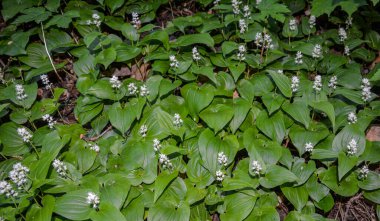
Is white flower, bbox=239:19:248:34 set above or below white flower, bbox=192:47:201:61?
above

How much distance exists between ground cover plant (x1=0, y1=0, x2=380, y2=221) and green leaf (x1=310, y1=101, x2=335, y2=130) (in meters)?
0.02

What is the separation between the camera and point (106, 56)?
4566 millimetres

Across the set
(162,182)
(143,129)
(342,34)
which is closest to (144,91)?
(143,129)

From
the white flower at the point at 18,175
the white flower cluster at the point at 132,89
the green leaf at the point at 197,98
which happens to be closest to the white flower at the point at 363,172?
the green leaf at the point at 197,98

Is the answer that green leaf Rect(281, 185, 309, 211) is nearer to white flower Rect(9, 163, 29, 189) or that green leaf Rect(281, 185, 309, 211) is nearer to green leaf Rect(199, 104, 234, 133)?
Result: green leaf Rect(199, 104, 234, 133)

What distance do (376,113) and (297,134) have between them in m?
1.00

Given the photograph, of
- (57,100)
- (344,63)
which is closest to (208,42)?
(344,63)

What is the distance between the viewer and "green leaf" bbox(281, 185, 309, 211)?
11.6ft

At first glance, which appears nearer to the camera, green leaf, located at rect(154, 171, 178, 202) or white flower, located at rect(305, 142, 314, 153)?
green leaf, located at rect(154, 171, 178, 202)

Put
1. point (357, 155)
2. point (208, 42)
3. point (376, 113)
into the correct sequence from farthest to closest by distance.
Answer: point (208, 42) < point (376, 113) < point (357, 155)

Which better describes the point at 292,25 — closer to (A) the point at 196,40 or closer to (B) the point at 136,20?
Result: (A) the point at 196,40

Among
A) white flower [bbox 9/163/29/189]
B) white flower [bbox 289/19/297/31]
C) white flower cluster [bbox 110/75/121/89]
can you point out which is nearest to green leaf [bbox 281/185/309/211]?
white flower cluster [bbox 110/75/121/89]

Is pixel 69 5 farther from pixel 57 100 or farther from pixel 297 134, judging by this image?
pixel 297 134

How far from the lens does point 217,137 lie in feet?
12.7
